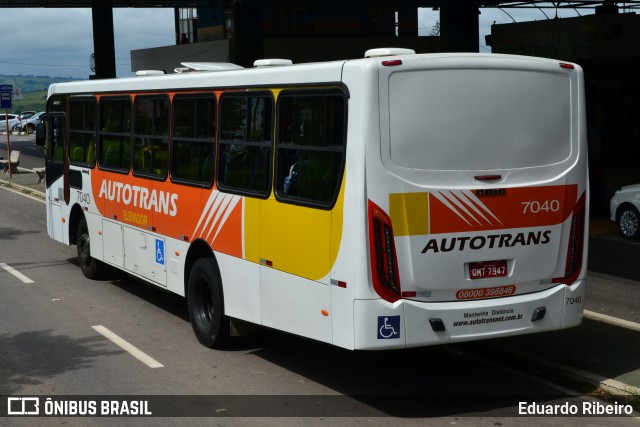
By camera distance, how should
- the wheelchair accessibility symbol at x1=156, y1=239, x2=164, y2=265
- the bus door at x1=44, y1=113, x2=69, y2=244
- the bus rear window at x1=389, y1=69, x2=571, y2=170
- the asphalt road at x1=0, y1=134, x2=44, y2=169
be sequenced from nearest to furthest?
the bus rear window at x1=389, y1=69, x2=571, y2=170
the wheelchair accessibility symbol at x1=156, y1=239, x2=164, y2=265
the bus door at x1=44, y1=113, x2=69, y2=244
the asphalt road at x1=0, y1=134, x2=44, y2=169

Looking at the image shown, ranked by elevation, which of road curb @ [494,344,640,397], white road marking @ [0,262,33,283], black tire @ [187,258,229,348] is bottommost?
white road marking @ [0,262,33,283]

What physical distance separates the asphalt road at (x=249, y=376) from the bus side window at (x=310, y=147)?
1880 millimetres

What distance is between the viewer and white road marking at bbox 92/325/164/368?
10398 mm

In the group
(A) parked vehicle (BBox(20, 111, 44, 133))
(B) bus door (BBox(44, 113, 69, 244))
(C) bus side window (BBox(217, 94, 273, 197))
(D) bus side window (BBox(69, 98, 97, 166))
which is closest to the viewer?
(C) bus side window (BBox(217, 94, 273, 197))

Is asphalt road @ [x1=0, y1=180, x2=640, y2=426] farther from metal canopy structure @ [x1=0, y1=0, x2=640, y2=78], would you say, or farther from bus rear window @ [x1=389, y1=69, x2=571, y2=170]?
metal canopy structure @ [x1=0, y1=0, x2=640, y2=78]

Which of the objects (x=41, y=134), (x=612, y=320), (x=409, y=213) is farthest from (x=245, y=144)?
(x=41, y=134)

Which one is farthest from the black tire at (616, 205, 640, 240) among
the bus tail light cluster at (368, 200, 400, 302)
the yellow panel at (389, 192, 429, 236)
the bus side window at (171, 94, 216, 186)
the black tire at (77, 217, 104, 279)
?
the bus tail light cluster at (368, 200, 400, 302)

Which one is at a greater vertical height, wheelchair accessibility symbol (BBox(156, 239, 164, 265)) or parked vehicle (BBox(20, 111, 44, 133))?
wheelchair accessibility symbol (BBox(156, 239, 164, 265))

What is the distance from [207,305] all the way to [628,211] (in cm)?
1124

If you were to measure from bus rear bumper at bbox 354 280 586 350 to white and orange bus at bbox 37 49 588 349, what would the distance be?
0.01 meters

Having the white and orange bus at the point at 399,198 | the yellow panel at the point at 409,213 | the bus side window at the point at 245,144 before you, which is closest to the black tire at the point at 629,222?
the white and orange bus at the point at 399,198

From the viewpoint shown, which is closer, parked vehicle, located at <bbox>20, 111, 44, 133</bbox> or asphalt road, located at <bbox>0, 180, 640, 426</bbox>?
asphalt road, located at <bbox>0, 180, 640, 426</bbox>

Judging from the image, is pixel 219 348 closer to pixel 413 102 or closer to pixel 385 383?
pixel 385 383

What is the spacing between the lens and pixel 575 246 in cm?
932
